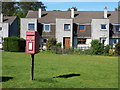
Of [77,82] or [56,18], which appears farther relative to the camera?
[56,18]

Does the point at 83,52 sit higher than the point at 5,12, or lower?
lower

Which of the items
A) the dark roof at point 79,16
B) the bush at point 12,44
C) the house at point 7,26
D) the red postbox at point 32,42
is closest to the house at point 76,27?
the dark roof at point 79,16

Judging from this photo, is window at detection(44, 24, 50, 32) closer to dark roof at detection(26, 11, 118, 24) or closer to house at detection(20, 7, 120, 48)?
house at detection(20, 7, 120, 48)

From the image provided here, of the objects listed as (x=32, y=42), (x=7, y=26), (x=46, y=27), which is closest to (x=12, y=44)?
(x=46, y=27)

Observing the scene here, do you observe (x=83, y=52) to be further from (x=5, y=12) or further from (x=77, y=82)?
(x=5, y=12)

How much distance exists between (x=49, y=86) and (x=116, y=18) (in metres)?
43.4

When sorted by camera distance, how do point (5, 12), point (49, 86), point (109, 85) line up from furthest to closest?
1. point (5, 12)
2. point (109, 85)
3. point (49, 86)

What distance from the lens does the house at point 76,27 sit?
46500 millimetres

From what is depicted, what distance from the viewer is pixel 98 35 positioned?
46.8 meters

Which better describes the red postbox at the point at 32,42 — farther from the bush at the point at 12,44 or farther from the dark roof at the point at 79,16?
the dark roof at the point at 79,16

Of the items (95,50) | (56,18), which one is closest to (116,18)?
(56,18)

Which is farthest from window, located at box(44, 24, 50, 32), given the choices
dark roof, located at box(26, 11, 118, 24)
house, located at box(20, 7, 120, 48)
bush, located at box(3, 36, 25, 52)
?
bush, located at box(3, 36, 25, 52)

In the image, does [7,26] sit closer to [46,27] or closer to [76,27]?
[46,27]

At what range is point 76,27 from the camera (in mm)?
48219
